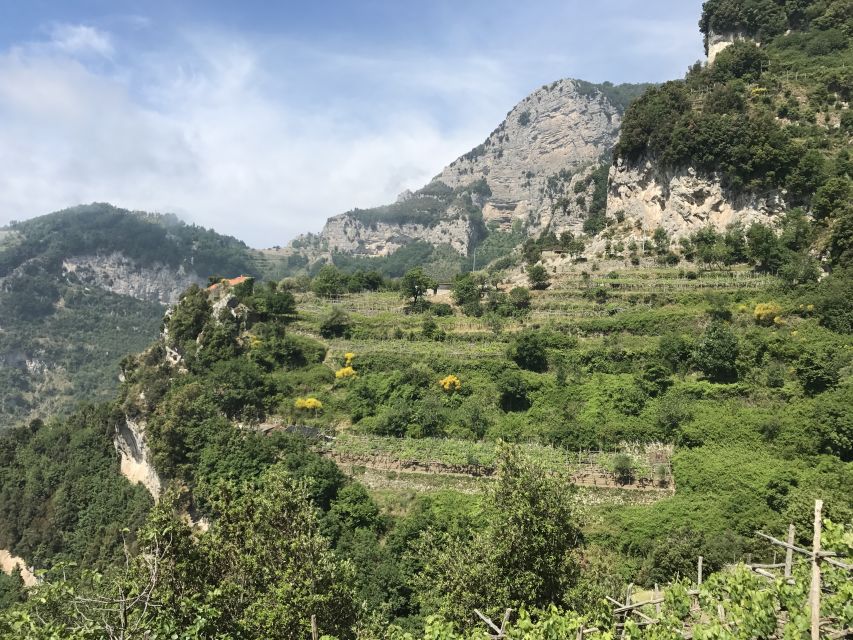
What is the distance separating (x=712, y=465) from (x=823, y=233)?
26693 millimetres

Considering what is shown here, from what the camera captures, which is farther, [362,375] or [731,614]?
[362,375]

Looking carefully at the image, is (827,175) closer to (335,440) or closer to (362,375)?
(362,375)

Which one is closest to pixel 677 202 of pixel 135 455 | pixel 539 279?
pixel 539 279

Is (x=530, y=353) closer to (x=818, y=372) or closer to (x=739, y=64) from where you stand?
(x=818, y=372)

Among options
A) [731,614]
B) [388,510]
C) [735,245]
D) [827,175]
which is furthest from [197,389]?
[827,175]

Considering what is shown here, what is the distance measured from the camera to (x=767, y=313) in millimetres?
35906

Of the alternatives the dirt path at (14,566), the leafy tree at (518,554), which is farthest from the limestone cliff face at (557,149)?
the leafy tree at (518,554)

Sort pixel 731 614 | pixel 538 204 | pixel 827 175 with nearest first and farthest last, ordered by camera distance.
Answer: pixel 731 614 → pixel 827 175 → pixel 538 204

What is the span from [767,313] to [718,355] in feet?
21.2

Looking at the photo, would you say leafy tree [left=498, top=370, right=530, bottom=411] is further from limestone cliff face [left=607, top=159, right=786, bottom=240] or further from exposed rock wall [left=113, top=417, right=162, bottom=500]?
limestone cliff face [left=607, top=159, right=786, bottom=240]

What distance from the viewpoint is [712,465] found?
2616 cm

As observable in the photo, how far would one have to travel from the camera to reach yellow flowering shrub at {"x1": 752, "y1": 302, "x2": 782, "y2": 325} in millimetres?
35875

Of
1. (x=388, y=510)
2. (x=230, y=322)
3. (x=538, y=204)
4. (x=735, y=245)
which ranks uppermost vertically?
(x=538, y=204)

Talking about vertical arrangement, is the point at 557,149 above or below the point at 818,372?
above
